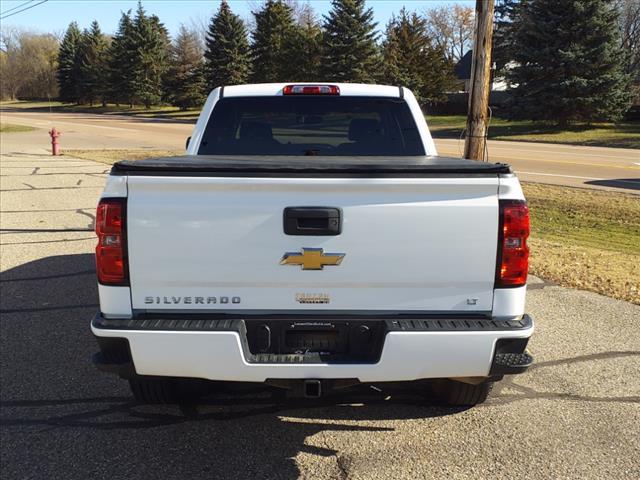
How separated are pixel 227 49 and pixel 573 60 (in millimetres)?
33912

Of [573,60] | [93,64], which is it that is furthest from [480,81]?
[93,64]

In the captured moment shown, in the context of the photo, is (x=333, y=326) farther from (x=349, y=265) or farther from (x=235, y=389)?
(x=235, y=389)

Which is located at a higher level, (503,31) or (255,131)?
(503,31)

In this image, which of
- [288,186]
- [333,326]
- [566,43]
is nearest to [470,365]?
[333,326]

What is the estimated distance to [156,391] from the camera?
356 centimetres

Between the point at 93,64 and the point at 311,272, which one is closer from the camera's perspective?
the point at 311,272

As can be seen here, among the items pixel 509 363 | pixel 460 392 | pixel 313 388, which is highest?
pixel 509 363

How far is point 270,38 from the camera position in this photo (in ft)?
183

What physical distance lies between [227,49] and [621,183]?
46.6 m

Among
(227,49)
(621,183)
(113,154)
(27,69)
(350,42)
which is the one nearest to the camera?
(621,183)

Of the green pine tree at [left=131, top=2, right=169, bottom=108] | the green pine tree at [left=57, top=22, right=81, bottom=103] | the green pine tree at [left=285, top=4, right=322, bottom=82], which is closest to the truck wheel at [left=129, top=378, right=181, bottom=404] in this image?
the green pine tree at [left=285, top=4, right=322, bottom=82]

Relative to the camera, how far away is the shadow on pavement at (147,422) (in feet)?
10.4

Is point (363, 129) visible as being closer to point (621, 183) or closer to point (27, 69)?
point (621, 183)

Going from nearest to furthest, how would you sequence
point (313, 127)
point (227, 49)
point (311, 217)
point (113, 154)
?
point (311, 217)
point (313, 127)
point (113, 154)
point (227, 49)
